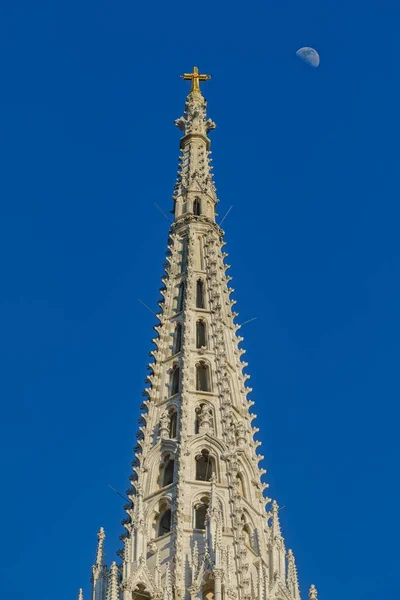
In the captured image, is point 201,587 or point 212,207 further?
point 212,207

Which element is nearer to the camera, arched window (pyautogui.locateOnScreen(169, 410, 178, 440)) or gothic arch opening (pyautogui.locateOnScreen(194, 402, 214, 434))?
gothic arch opening (pyautogui.locateOnScreen(194, 402, 214, 434))

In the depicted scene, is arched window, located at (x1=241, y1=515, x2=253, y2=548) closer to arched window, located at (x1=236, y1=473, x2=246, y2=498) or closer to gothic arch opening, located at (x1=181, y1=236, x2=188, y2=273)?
arched window, located at (x1=236, y1=473, x2=246, y2=498)

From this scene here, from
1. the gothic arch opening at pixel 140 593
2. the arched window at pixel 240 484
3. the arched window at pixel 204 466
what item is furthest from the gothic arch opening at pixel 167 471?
the gothic arch opening at pixel 140 593

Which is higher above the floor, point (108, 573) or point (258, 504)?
point (258, 504)

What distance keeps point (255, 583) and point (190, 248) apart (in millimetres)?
20375

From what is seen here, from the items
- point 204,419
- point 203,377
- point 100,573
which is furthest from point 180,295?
point 100,573

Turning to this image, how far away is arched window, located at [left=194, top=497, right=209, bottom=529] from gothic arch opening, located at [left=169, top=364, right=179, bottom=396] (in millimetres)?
6960

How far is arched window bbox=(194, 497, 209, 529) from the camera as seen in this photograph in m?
59.6

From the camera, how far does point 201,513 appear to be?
60.1 metres

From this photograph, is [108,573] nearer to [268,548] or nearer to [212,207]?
[268,548]

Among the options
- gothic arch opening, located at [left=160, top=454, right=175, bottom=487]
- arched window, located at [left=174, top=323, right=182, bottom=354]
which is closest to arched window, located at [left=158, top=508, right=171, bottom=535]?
gothic arch opening, located at [left=160, top=454, right=175, bottom=487]

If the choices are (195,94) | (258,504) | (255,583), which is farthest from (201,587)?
(195,94)

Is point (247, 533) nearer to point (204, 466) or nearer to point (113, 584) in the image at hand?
point (204, 466)

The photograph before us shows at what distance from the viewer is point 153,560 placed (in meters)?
58.0
